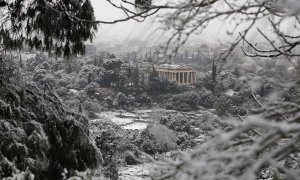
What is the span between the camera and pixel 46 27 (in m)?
4.21

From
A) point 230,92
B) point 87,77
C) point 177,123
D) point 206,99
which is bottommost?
point 177,123

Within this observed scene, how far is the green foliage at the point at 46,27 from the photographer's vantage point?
4.11 m

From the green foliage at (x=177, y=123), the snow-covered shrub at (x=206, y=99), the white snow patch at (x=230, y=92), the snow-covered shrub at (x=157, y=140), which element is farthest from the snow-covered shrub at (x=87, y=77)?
the snow-covered shrub at (x=157, y=140)

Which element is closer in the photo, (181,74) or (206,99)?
(206,99)

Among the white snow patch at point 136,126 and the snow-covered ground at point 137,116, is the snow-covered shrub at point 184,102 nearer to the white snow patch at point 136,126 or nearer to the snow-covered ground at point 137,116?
the snow-covered ground at point 137,116

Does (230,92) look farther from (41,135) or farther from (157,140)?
(41,135)

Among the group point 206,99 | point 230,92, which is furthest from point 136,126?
point 230,92

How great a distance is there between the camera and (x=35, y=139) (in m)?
3.78

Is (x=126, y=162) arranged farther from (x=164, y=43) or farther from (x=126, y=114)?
(x=164, y=43)

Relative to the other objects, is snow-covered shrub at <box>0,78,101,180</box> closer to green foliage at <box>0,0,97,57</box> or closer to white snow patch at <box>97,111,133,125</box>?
green foliage at <box>0,0,97,57</box>

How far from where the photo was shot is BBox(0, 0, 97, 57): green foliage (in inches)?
162

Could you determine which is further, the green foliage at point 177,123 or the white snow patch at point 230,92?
the white snow patch at point 230,92

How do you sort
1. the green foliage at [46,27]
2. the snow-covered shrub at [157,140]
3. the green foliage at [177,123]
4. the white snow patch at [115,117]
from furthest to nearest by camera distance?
the white snow patch at [115,117] → the green foliage at [177,123] → the snow-covered shrub at [157,140] → the green foliage at [46,27]

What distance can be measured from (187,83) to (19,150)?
44548 millimetres
